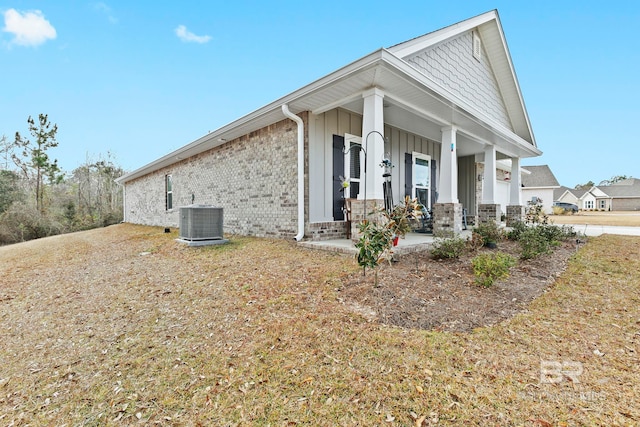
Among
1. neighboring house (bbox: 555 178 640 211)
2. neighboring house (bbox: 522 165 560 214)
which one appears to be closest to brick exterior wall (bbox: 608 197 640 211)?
neighboring house (bbox: 555 178 640 211)

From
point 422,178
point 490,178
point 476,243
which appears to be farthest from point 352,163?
point 490,178

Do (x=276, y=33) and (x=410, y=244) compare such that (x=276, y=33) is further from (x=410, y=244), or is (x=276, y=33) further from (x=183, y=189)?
(x=410, y=244)

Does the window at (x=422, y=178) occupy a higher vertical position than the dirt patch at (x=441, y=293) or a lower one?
higher

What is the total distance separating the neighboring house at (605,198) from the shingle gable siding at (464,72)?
118 ft

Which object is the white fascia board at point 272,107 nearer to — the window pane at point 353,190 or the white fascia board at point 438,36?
the white fascia board at point 438,36

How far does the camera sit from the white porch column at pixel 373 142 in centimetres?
513

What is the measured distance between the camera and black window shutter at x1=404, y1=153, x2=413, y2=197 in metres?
8.66

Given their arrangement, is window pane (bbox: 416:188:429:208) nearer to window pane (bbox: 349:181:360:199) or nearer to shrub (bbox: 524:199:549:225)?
shrub (bbox: 524:199:549:225)

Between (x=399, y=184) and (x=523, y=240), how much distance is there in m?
3.64

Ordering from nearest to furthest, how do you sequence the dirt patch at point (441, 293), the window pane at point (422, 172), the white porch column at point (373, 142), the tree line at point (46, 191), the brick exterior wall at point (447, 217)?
1. the dirt patch at point (441, 293)
2. the white porch column at point (373, 142)
3. the brick exterior wall at point (447, 217)
4. the window pane at point (422, 172)
5. the tree line at point (46, 191)

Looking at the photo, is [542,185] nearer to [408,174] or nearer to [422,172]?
[422,172]

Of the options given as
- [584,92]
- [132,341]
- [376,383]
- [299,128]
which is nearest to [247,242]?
[299,128]

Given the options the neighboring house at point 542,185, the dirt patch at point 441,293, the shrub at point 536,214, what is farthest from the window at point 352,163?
the neighboring house at point 542,185

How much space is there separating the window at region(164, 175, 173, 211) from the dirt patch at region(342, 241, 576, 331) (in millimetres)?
11092
